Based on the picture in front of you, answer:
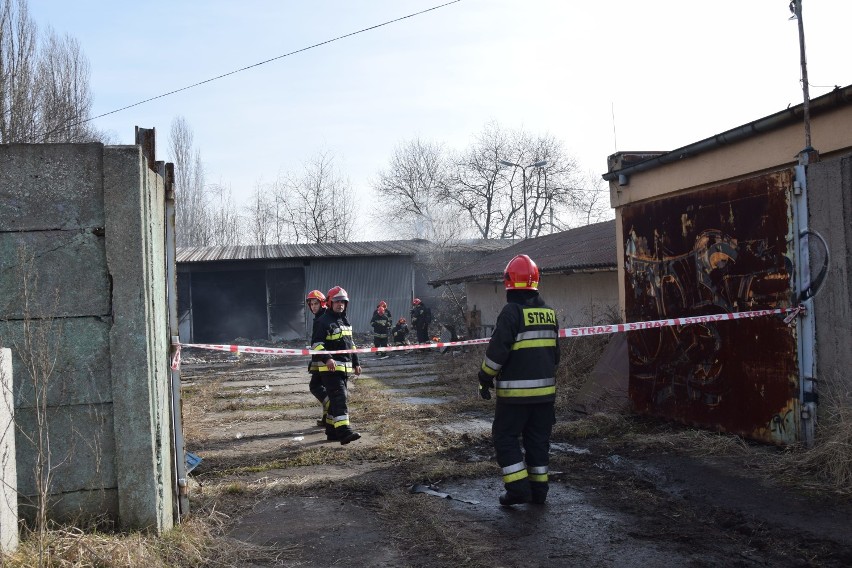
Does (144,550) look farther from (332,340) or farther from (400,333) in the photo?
(400,333)

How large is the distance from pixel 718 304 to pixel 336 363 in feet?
14.0

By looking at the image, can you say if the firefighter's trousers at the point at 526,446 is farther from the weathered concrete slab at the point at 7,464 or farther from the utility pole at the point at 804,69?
the utility pole at the point at 804,69

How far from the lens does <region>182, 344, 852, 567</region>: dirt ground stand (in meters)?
4.75

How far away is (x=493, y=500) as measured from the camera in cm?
611

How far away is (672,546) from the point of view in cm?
478

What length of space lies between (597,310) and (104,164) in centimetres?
1226

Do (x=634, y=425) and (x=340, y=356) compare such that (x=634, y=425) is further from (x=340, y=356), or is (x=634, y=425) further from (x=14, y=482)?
(x=14, y=482)

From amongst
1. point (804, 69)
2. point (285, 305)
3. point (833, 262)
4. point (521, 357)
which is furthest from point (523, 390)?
point (285, 305)

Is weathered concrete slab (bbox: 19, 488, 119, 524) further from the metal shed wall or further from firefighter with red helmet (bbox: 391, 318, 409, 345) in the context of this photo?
the metal shed wall

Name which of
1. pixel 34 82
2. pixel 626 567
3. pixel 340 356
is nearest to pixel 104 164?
pixel 626 567

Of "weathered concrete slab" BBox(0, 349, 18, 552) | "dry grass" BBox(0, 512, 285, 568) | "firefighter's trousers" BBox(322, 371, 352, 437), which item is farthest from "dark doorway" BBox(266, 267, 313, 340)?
"weathered concrete slab" BBox(0, 349, 18, 552)

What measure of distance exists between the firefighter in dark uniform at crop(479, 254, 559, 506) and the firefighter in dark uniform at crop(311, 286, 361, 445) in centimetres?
300

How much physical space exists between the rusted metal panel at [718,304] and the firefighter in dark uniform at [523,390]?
2.44 meters

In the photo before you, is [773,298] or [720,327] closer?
[773,298]
